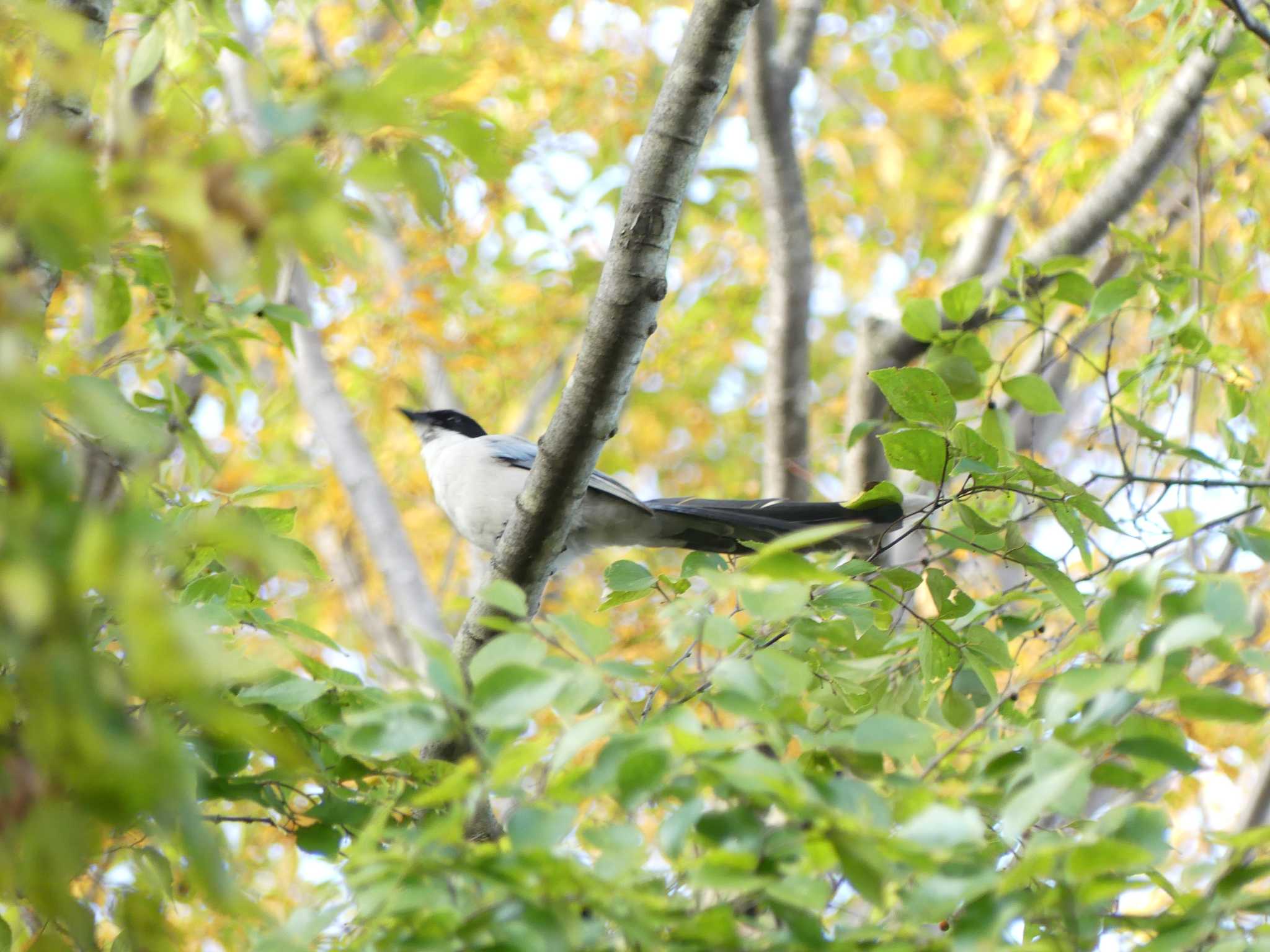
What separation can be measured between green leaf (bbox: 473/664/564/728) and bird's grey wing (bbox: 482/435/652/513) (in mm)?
2915

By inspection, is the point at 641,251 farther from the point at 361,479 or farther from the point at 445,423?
the point at 361,479

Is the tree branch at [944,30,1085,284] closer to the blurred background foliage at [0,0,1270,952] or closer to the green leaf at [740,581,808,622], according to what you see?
the blurred background foliage at [0,0,1270,952]

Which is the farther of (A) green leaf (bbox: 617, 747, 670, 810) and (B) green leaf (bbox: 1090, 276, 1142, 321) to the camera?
(B) green leaf (bbox: 1090, 276, 1142, 321)

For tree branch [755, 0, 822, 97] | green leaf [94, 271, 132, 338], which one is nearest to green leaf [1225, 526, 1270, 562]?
green leaf [94, 271, 132, 338]

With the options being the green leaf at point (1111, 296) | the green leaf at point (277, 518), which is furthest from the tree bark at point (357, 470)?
the green leaf at point (1111, 296)

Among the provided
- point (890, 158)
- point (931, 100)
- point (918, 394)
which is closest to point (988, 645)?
point (918, 394)

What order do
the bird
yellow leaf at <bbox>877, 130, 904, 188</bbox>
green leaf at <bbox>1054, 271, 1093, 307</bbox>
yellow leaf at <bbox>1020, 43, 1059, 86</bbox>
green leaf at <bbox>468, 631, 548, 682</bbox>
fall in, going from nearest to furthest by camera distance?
green leaf at <bbox>468, 631, 548, 682</bbox>, green leaf at <bbox>1054, 271, 1093, 307</bbox>, the bird, yellow leaf at <bbox>1020, 43, 1059, 86</bbox>, yellow leaf at <bbox>877, 130, 904, 188</bbox>

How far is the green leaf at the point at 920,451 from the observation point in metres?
2.46

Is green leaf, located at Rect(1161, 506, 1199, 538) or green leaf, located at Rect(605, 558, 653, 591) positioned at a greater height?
green leaf, located at Rect(1161, 506, 1199, 538)

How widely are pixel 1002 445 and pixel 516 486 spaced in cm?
255

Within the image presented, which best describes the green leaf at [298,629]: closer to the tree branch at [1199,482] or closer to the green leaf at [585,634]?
the green leaf at [585,634]

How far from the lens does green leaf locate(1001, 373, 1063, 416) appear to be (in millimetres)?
3150

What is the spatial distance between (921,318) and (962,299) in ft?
0.43

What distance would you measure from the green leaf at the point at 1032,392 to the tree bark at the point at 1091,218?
6.38 ft
